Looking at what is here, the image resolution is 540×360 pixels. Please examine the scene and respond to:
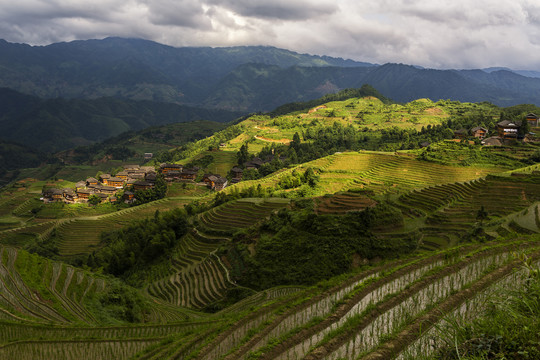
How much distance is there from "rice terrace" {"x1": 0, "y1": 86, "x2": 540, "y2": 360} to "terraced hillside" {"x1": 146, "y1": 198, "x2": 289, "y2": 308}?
0.14 meters

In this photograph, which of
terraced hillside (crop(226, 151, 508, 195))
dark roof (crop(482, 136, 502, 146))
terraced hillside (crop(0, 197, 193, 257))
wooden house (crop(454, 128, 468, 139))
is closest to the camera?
terraced hillside (crop(226, 151, 508, 195))

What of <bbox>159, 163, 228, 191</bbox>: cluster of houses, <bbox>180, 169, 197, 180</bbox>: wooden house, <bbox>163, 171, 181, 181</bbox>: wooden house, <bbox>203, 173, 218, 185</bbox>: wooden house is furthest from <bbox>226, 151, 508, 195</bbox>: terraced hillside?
<bbox>163, 171, 181, 181</bbox>: wooden house

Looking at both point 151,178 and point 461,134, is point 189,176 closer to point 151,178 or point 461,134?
point 151,178

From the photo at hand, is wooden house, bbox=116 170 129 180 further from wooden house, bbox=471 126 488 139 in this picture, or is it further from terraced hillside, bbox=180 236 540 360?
terraced hillside, bbox=180 236 540 360

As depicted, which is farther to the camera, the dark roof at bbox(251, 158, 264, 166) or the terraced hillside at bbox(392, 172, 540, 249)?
the dark roof at bbox(251, 158, 264, 166)

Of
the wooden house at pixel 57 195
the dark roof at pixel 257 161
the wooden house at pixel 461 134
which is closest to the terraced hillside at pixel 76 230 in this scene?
the wooden house at pixel 57 195

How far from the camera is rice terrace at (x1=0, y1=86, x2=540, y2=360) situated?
7.51 meters

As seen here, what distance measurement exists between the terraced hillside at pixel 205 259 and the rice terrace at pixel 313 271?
5.4 inches

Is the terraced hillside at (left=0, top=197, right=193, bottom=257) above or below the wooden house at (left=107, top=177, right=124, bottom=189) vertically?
below

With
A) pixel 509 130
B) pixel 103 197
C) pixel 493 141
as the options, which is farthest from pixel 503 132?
pixel 103 197

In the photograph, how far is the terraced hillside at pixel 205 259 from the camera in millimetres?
20922

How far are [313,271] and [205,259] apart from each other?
33.9ft

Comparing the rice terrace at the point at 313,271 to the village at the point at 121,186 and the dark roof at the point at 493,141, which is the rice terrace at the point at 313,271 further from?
the village at the point at 121,186

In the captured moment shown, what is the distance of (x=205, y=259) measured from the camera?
24.7 metres
